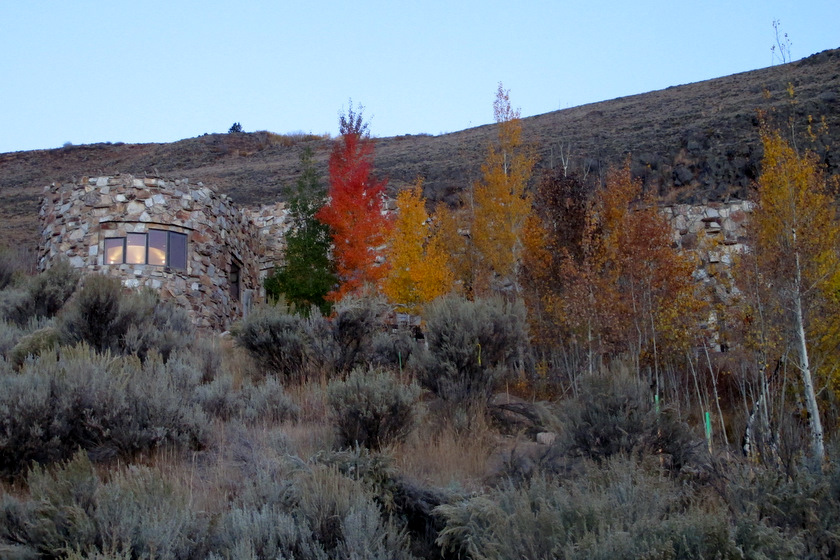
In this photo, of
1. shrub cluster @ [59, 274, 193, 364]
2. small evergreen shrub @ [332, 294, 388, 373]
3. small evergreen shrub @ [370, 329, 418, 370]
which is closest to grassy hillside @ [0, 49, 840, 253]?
small evergreen shrub @ [370, 329, 418, 370]

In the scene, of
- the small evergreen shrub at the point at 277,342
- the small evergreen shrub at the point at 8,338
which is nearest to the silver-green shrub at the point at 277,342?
the small evergreen shrub at the point at 277,342

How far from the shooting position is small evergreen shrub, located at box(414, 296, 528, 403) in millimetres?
9938

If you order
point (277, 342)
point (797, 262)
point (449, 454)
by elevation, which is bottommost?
point (449, 454)

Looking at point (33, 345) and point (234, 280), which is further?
point (234, 280)

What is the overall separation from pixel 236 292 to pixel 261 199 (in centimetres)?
889

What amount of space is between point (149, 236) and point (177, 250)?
863 millimetres

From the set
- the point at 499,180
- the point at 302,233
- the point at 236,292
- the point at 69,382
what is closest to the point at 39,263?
the point at 236,292

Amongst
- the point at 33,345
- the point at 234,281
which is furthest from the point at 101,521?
the point at 234,281

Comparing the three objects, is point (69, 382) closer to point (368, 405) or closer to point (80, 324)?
point (368, 405)

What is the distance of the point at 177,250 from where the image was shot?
67.5 ft

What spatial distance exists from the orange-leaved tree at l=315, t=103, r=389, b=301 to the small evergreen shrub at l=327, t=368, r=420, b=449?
10.6m

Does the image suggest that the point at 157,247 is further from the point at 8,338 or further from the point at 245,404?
the point at 245,404

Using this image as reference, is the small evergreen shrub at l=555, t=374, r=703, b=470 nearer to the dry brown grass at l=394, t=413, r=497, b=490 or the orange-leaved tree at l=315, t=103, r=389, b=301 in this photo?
the dry brown grass at l=394, t=413, r=497, b=490

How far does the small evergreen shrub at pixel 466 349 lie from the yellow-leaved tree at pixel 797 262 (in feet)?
15.2
